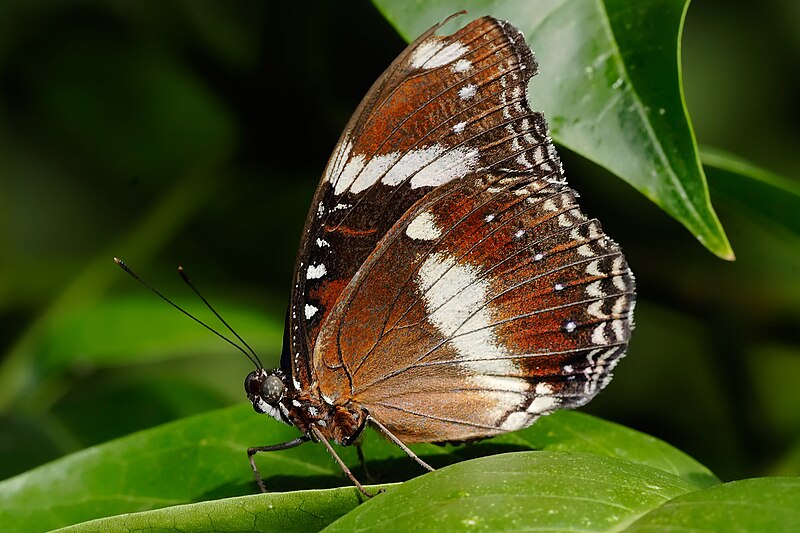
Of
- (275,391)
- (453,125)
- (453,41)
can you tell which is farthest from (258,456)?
(453,41)

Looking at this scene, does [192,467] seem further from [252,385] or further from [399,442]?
[399,442]

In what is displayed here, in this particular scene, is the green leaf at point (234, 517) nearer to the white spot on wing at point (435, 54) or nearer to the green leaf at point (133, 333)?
the white spot on wing at point (435, 54)

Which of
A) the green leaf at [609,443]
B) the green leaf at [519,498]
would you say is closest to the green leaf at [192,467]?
the green leaf at [609,443]

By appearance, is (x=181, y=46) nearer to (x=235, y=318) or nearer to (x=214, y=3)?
(x=214, y=3)

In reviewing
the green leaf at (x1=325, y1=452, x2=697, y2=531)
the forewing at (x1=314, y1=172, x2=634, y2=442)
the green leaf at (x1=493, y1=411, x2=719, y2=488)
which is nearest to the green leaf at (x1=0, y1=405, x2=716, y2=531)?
the green leaf at (x1=493, y1=411, x2=719, y2=488)

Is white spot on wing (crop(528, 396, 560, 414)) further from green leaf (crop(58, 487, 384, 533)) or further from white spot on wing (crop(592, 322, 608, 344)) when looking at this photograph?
green leaf (crop(58, 487, 384, 533))

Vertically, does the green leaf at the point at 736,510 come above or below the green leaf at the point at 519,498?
below

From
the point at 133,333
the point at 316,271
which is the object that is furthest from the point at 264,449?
the point at 133,333
